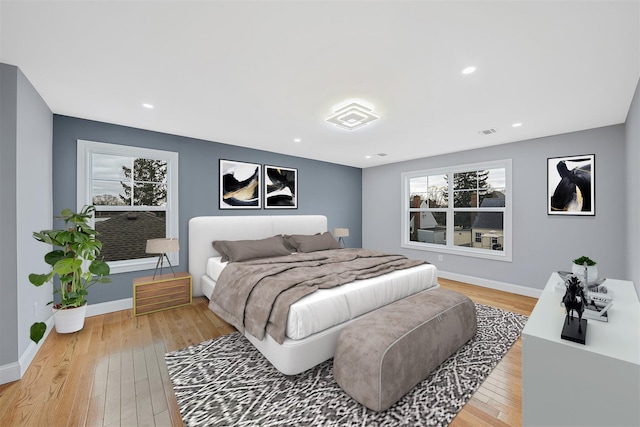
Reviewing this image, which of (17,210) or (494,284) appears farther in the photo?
(494,284)

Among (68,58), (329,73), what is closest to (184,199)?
(68,58)

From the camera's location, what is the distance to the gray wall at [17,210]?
6.44 feet

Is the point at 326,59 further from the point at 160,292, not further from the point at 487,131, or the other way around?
the point at 160,292

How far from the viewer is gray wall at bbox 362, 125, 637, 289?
327 centimetres

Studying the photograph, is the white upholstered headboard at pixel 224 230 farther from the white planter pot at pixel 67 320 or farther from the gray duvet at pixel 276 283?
the white planter pot at pixel 67 320

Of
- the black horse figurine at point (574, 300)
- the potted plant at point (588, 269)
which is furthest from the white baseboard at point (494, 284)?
the black horse figurine at point (574, 300)

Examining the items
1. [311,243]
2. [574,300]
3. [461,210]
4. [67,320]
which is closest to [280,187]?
[311,243]

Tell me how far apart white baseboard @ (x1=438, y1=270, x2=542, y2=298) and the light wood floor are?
1925mm

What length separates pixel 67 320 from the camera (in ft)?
8.80

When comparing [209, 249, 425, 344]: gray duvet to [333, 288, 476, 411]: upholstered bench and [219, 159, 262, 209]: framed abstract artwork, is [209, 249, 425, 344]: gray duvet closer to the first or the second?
[333, 288, 476, 411]: upholstered bench

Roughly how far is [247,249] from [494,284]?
4.10 meters

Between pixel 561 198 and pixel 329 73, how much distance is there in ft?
12.7

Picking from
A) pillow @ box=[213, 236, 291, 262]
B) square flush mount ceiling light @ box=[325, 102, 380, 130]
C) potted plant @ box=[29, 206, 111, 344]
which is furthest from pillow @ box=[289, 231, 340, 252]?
potted plant @ box=[29, 206, 111, 344]

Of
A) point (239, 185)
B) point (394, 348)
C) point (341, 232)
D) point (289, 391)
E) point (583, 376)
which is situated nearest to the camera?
point (583, 376)
